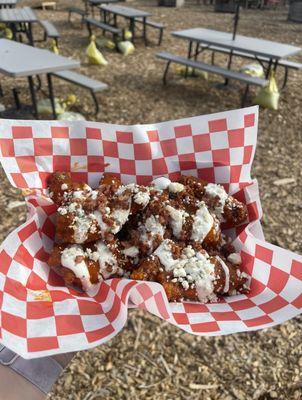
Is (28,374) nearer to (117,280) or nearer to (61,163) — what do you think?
(117,280)

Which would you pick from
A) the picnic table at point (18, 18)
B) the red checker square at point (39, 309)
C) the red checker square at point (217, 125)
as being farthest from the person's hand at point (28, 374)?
the picnic table at point (18, 18)

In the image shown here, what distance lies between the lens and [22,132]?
83.7 inches

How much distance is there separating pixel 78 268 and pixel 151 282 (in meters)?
0.37

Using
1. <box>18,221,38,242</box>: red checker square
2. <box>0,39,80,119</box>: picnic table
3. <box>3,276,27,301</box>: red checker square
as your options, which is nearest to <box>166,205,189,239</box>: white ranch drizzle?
<box>18,221,38,242</box>: red checker square

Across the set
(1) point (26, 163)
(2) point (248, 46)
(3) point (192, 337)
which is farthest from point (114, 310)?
(2) point (248, 46)

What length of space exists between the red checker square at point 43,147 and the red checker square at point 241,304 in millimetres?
1252

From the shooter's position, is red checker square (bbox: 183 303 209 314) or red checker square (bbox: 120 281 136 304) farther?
red checker square (bbox: 183 303 209 314)

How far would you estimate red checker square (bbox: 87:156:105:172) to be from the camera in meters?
2.26

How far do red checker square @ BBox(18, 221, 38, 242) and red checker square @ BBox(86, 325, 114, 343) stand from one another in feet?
1.95

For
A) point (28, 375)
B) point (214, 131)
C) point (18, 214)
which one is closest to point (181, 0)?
point (18, 214)

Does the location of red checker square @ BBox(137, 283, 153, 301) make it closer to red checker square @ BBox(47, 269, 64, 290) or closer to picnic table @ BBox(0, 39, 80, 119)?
red checker square @ BBox(47, 269, 64, 290)

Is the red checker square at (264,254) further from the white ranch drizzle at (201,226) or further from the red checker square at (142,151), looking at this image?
the red checker square at (142,151)

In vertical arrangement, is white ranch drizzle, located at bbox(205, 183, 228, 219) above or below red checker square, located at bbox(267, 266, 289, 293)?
above

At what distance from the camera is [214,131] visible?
2301 millimetres
